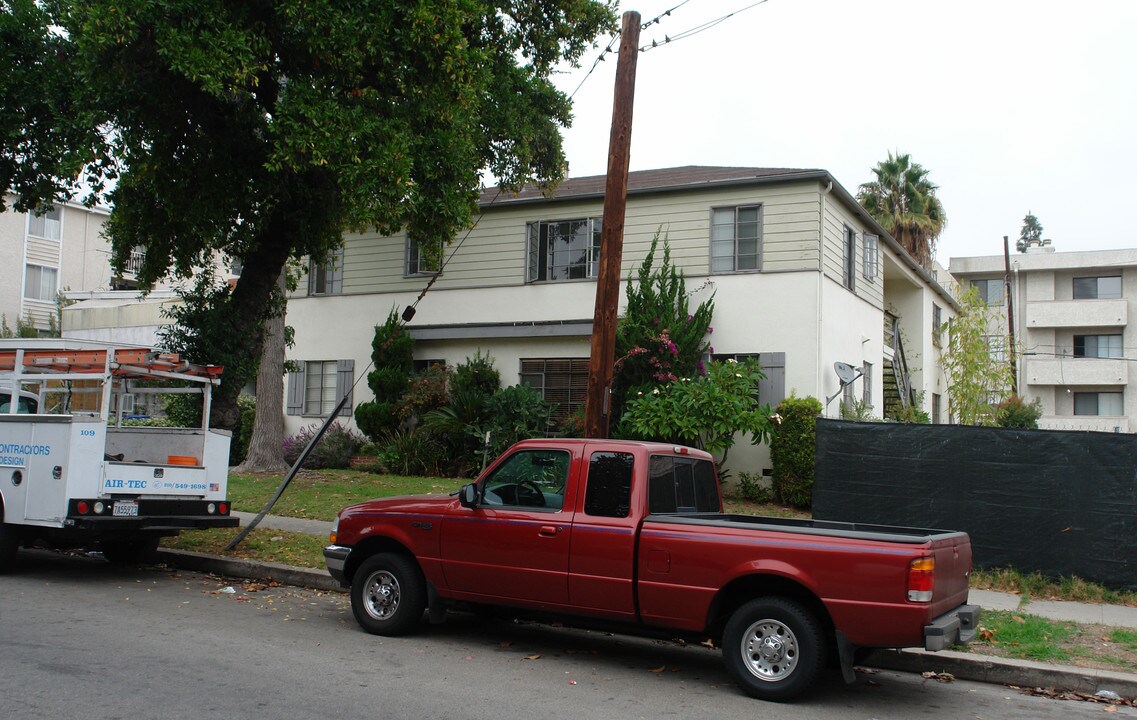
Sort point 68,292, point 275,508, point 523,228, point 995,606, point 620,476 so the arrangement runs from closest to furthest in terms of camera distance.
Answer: point 620,476 < point 995,606 < point 275,508 < point 523,228 < point 68,292

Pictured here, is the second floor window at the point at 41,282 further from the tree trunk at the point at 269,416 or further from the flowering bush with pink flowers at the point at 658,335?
the flowering bush with pink flowers at the point at 658,335

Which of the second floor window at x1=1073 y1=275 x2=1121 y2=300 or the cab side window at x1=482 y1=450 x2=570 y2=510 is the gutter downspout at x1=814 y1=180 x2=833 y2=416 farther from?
the second floor window at x1=1073 y1=275 x2=1121 y2=300

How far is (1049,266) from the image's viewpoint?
41125 mm

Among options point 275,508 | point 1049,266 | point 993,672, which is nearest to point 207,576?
point 275,508

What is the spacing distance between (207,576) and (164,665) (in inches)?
181

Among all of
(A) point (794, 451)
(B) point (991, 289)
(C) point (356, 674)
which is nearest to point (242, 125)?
(C) point (356, 674)

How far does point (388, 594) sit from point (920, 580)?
430cm

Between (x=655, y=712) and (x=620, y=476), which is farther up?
(x=620, y=476)

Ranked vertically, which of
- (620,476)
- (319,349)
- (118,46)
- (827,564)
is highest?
(118,46)

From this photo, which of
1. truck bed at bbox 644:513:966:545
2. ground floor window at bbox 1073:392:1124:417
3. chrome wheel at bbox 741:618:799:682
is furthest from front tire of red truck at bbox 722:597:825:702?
ground floor window at bbox 1073:392:1124:417

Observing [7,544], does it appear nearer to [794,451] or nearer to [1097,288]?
[794,451]

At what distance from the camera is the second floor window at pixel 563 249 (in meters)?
20.4

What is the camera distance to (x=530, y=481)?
7586 mm

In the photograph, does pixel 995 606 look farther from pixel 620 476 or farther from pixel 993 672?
pixel 620 476
